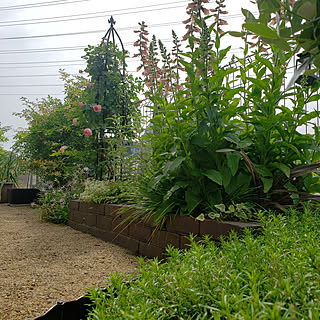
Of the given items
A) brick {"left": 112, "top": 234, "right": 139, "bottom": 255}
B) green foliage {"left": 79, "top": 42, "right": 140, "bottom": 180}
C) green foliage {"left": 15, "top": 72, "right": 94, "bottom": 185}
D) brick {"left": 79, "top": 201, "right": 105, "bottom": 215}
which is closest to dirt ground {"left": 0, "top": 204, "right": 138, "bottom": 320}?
brick {"left": 112, "top": 234, "right": 139, "bottom": 255}

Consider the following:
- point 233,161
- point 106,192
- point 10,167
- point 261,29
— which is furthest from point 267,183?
point 10,167

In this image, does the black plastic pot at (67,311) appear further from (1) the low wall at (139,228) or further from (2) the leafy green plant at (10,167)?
(2) the leafy green plant at (10,167)

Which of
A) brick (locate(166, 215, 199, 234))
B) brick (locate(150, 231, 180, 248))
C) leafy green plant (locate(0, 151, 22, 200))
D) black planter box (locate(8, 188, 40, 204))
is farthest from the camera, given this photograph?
leafy green plant (locate(0, 151, 22, 200))

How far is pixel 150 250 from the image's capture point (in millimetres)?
2391

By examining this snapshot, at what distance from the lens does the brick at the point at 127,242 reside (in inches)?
102

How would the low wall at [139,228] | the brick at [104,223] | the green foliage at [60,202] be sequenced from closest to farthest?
the low wall at [139,228] < the brick at [104,223] < the green foliage at [60,202]

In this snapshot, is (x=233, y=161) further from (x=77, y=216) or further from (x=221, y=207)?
(x=77, y=216)

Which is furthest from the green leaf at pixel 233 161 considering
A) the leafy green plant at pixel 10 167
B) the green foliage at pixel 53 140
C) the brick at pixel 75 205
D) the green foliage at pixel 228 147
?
the leafy green plant at pixel 10 167

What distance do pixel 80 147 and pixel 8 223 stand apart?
6.71 feet

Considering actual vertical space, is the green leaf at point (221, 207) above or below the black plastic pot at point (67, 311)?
above

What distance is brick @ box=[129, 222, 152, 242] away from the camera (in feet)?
8.00

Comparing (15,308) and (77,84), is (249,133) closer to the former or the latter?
(15,308)

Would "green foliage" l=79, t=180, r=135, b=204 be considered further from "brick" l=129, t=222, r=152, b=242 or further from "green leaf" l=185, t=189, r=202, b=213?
"green leaf" l=185, t=189, r=202, b=213

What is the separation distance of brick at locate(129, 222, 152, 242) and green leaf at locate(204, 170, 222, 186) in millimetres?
758
